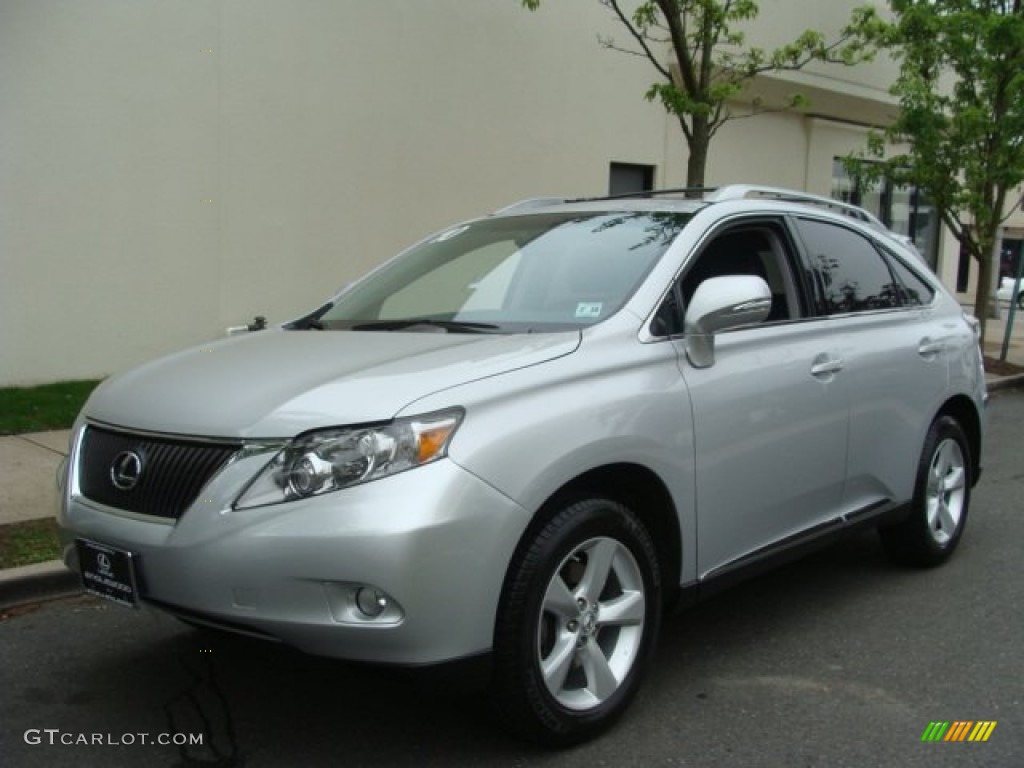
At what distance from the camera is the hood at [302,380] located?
2957 mm

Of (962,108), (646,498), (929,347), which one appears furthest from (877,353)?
(962,108)

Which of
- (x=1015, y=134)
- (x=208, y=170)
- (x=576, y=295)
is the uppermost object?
(x=1015, y=134)

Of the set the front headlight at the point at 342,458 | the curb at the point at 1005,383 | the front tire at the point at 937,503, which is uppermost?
the front headlight at the point at 342,458

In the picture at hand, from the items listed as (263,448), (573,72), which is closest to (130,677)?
(263,448)

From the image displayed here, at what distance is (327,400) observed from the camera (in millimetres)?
2988

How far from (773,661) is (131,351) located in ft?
23.0

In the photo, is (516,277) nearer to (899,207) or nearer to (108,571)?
(108,571)

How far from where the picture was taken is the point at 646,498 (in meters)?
3.53

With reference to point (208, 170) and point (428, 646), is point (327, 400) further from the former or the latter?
point (208, 170)

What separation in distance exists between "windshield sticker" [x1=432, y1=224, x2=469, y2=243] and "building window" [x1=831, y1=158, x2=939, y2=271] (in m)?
14.5

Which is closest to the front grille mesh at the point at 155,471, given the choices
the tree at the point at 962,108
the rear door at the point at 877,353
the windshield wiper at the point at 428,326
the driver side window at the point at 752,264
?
the windshield wiper at the point at 428,326

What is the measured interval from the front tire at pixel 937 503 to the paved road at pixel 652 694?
10.7 inches

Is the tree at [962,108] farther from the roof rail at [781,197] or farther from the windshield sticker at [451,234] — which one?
the windshield sticker at [451,234]

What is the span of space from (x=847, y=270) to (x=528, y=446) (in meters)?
2.39
